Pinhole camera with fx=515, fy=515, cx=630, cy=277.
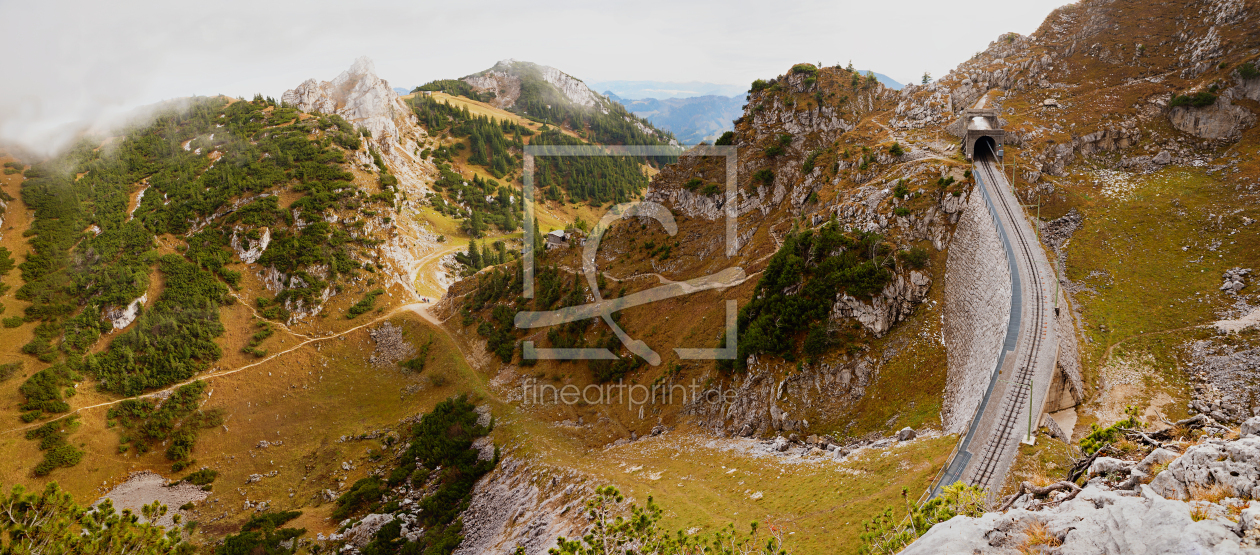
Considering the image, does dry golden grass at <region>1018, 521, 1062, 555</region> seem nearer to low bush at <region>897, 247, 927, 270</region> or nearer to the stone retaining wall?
the stone retaining wall

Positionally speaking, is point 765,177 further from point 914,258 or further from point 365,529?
point 365,529

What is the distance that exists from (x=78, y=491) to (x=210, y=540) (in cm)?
2738

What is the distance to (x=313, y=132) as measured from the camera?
451 feet

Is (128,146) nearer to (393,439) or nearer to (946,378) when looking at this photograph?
(393,439)

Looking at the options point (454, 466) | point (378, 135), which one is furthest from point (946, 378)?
point (378, 135)

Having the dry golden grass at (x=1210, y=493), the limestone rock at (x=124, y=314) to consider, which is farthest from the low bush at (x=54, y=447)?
the dry golden grass at (x=1210, y=493)

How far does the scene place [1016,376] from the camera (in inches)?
1233

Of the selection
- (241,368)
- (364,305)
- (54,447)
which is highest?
(364,305)

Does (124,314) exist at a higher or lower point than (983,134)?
lower

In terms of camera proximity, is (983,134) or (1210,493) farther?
(983,134)

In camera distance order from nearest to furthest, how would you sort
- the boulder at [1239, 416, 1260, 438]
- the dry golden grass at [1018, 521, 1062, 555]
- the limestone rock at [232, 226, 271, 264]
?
1. the dry golden grass at [1018, 521, 1062, 555]
2. the boulder at [1239, 416, 1260, 438]
3. the limestone rock at [232, 226, 271, 264]

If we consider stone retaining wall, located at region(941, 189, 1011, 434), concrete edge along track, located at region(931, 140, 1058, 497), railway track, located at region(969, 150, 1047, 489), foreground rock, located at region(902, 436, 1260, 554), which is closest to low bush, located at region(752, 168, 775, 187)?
stone retaining wall, located at region(941, 189, 1011, 434)

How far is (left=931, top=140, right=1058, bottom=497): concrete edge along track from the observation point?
27.3 m

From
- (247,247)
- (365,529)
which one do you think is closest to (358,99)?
(247,247)
